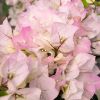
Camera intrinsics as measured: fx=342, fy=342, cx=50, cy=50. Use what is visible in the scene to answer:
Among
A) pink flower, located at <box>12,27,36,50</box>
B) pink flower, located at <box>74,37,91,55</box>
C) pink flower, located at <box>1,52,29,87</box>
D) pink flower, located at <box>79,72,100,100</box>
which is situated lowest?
pink flower, located at <box>79,72,100,100</box>

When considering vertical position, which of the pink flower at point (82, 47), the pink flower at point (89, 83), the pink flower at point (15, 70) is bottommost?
the pink flower at point (89, 83)

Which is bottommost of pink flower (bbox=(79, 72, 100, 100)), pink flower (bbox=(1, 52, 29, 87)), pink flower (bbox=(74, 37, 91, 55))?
pink flower (bbox=(79, 72, 100, 100))

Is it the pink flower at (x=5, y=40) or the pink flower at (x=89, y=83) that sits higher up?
the pink flower at (x=5, y=40)

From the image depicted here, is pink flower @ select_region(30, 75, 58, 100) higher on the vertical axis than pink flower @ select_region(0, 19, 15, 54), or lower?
lower

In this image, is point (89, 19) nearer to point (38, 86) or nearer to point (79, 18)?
point (79, 18)

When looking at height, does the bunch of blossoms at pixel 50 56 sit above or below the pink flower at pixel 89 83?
above

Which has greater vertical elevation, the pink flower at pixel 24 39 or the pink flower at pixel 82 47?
the pink flower at pixel 24 39

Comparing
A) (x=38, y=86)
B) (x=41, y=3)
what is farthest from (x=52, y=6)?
(x=38, y=86)

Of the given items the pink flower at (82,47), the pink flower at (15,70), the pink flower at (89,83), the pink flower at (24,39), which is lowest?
the pink flower at (89,83)
